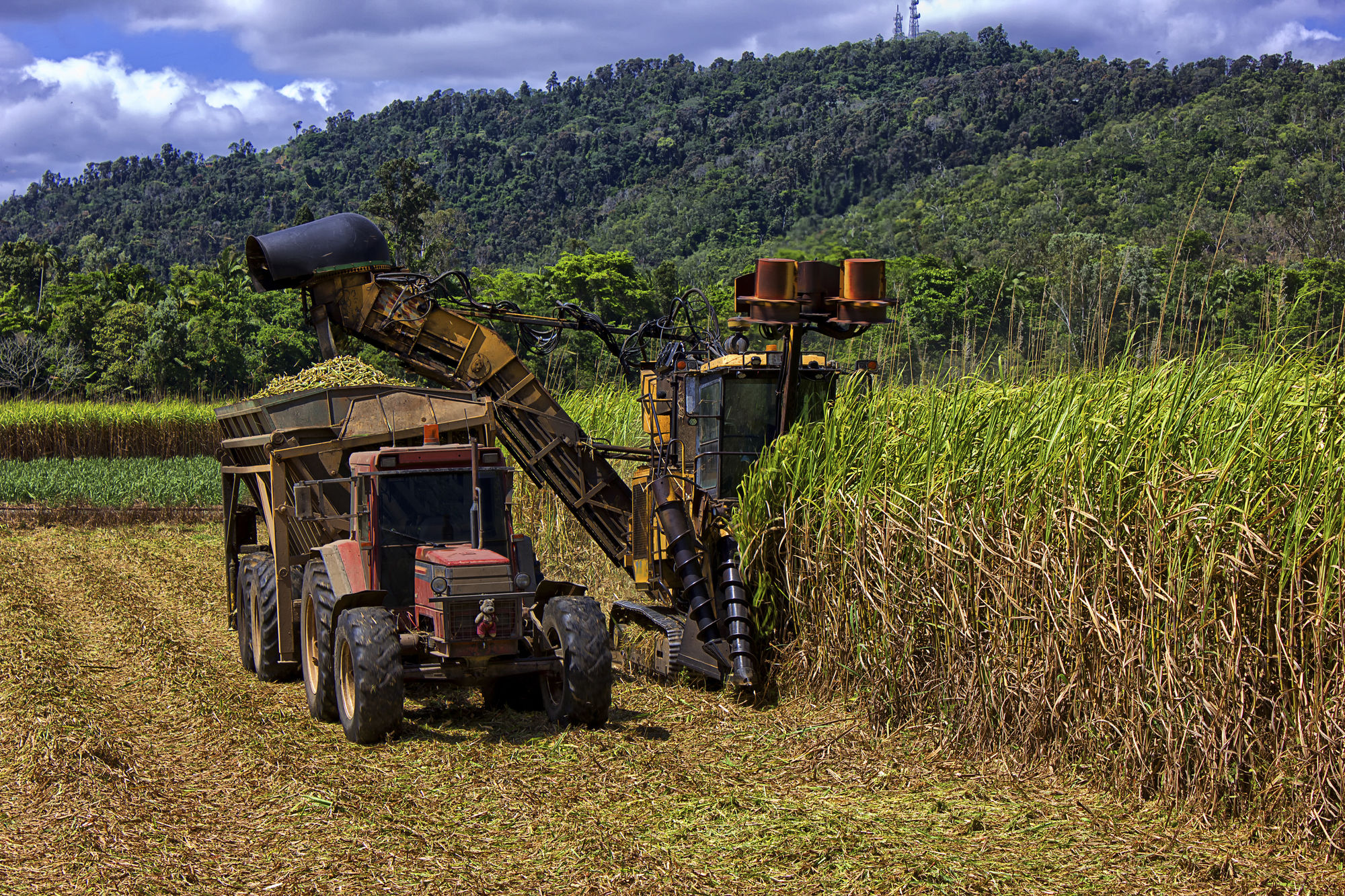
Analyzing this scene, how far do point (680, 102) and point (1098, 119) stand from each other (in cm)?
7363

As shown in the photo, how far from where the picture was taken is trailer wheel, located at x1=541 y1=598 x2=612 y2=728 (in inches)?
299

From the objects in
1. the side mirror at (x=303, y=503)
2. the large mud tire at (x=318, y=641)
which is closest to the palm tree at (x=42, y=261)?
the side mirror at (x=303, y=503)

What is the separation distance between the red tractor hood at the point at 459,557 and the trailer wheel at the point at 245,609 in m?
2.88

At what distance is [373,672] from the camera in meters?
7.25

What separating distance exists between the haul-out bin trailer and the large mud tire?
0.05 feet

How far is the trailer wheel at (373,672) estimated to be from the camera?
7.25m

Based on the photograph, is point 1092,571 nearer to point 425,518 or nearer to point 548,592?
point 548,592

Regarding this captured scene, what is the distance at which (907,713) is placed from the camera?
24.5 feet

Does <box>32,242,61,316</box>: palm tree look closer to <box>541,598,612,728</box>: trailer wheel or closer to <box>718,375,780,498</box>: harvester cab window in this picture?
<box>718,375,780,498</box>: harvester cab window

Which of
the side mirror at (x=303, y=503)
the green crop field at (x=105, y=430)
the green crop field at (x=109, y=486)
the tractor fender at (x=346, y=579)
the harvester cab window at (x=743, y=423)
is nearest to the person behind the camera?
the tractor fender at (x=346, y=579)

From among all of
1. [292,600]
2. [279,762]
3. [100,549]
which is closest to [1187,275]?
[279,762]

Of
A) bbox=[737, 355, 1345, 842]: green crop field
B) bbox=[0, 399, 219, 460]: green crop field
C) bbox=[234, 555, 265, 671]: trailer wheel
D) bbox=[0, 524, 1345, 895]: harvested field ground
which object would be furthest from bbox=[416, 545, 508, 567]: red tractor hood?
bbox=[0, 399, 219, 460]: green crop field

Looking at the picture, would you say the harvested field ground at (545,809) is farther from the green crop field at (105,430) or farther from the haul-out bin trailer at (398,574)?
the green crop field at (105,430)

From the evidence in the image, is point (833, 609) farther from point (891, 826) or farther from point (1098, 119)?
point (1098, 119)
